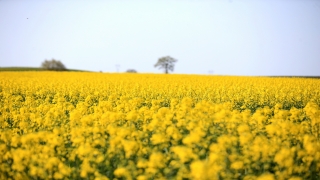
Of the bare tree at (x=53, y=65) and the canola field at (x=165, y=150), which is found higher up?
the bare tree at (x=53, y=65)

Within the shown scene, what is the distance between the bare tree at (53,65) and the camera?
212ft

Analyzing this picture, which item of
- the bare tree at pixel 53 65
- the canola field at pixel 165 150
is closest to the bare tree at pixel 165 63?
the bare tree at pixel 53 65

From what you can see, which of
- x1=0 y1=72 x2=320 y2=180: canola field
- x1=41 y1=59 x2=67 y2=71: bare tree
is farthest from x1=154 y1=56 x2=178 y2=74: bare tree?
x1=0 y1=72 x2=320 y2=180: canola field

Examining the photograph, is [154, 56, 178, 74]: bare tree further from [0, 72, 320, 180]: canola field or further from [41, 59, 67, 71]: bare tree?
[0, 72, 320, 180]: canola field

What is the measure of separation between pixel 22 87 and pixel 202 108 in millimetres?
14038

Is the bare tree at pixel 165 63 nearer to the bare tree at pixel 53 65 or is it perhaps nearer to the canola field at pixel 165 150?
the bare tree at pixel 53 65

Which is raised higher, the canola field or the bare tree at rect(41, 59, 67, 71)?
the bare tree at rect(41, 59, 67, 71)

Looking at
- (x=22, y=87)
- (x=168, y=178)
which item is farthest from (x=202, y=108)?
(x=22, y=87)

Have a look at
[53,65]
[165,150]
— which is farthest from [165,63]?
[165,150]

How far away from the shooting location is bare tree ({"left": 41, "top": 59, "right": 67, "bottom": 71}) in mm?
64500

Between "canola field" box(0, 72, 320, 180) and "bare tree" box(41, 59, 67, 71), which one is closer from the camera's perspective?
"canola field" box(0, 72, 320, 180)

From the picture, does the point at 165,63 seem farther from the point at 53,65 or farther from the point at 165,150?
the point at 165,150

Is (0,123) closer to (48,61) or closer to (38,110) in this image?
(38,110)

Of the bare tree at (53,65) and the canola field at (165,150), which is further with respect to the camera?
the bare tree at (53,65)
